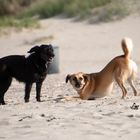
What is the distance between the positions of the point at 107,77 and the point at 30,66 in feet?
4.29

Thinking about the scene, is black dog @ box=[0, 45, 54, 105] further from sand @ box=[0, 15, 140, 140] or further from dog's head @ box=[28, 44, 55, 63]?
sand @ box=[0, 15, 140, 140]

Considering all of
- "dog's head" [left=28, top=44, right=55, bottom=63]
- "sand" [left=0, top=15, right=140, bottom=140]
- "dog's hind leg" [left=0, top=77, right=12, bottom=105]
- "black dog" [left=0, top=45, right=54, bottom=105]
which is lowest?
"sand" [left=0, top=15, right=140, bottom=140]

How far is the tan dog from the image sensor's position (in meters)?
10.8

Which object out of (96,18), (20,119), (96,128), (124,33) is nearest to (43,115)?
(20,119)

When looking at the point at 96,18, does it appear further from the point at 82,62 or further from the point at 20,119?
the point at 20,119

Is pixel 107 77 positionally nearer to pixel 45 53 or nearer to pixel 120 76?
pixel 120 76

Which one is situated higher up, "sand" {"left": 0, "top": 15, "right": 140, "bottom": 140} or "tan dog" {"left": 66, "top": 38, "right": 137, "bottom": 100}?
"tan dog" {"left": 66, "top": 38, "right": 137, "bottom": 100}

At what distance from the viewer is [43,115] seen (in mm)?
8805

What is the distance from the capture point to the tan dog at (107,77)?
10.8m

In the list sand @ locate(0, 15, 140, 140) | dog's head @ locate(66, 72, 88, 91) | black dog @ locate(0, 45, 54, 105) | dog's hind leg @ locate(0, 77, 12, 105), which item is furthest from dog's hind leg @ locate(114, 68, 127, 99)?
dog's hind leg @ locate(0, 77, 12, 105)

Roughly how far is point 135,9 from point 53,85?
13.7 meters

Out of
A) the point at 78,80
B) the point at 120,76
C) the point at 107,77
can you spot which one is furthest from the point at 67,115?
the point at 107,77

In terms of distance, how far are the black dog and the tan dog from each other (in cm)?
47

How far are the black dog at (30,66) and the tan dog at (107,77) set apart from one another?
0.47m
